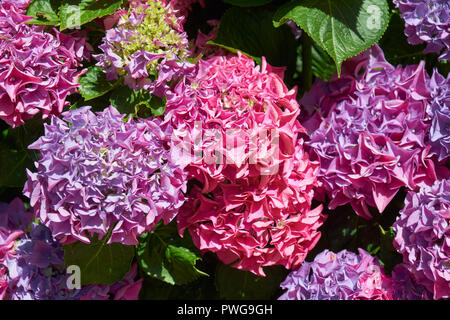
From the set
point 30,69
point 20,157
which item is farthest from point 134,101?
point 20,157

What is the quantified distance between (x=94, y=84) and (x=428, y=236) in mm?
511

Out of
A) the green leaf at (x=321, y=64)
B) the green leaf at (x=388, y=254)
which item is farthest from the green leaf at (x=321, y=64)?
the green leaf at (x=388, y=254)

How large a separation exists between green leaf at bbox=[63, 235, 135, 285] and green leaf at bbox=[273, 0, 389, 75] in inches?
16.2

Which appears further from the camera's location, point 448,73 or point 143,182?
point 448,73

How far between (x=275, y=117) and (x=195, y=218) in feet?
0.59

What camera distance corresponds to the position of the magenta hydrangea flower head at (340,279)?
33.8 inches

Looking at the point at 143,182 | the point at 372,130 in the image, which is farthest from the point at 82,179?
the point at 372,130

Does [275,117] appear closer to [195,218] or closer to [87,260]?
[195,218]

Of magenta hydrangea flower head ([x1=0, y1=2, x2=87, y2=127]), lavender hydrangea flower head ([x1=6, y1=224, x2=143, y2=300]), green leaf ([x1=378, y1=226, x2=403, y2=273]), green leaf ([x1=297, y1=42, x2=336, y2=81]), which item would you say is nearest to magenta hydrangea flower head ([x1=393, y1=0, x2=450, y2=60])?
green leaf ([x1=297, y1=42, x2=336, y2=81])

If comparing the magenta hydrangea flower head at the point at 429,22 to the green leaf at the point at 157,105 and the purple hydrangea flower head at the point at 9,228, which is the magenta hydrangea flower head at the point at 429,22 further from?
the purple hydrangea flower head at the point at 9,228

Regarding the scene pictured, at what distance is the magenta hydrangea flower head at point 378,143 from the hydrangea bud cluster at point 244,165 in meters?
0.04

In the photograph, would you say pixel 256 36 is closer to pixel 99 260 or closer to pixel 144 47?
pixel 144 47

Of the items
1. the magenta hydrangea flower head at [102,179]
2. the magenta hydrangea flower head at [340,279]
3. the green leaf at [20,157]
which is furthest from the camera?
the green leaf at [20,157]
